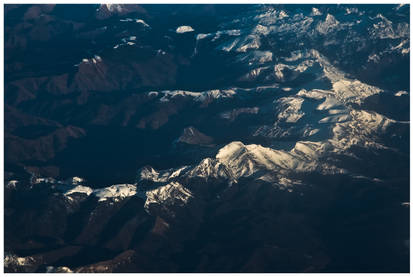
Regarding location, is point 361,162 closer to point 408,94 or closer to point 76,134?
point 408,94

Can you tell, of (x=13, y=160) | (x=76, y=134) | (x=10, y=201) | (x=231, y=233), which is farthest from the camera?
(x=76, y=134)

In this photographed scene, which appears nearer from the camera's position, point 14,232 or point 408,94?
point 14,232

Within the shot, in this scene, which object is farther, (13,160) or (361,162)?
(13,160)

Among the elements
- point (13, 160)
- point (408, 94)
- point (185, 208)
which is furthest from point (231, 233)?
point (408, 94)

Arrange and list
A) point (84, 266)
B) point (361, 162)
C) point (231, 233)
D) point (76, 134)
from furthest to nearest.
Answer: point (76, 134), point (361, 162), point (231, 233), point (84, 266)

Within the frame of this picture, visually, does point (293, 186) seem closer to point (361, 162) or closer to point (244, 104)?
point (361, 162)

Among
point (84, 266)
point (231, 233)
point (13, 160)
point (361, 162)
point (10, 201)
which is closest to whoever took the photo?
point (84, 266)

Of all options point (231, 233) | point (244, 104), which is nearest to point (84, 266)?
point (231, 233)

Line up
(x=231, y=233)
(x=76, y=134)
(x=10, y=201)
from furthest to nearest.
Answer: (x=76, y=134), (x=10, y=201), (x=231, y=233)
